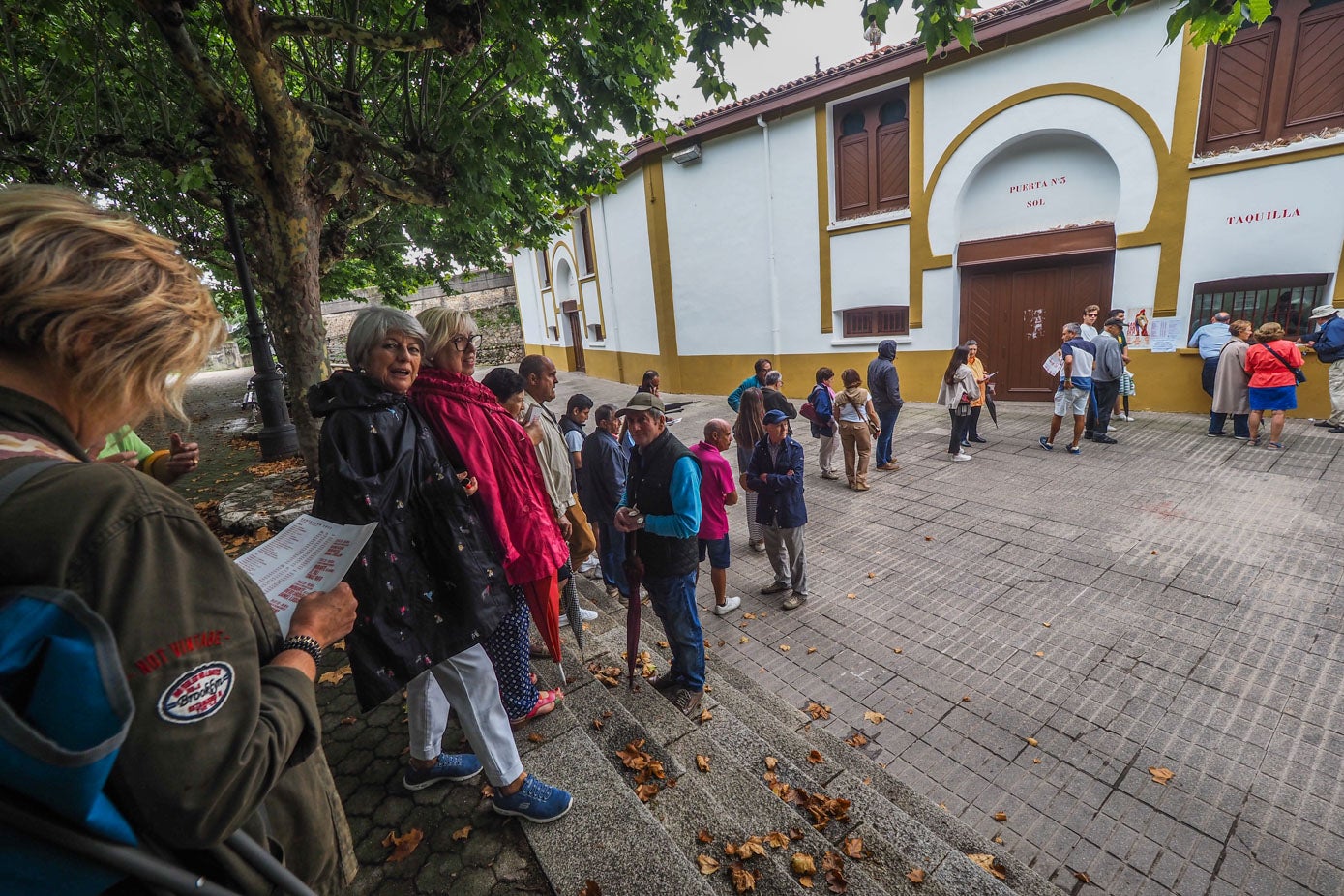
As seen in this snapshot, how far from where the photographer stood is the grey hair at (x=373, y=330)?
86.8 inches

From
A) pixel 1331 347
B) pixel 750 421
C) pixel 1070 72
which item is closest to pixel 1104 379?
pixel 1331 347

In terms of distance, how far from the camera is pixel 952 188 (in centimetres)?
1141

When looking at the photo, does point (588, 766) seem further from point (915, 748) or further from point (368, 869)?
point (915, 748)

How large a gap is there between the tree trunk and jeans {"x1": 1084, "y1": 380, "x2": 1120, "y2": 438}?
10.1 m

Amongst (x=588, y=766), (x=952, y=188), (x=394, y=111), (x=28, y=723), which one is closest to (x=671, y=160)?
(x=952, y=188)

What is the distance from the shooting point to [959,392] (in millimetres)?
8289

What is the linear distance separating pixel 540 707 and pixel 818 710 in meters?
1.79

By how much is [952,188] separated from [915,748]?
11.5m

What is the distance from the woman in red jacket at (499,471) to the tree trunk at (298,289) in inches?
139

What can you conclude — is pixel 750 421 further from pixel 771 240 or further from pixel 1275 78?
pixel 1275 78

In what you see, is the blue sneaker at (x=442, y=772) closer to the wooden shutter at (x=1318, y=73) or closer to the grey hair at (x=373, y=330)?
the grey hair at (x=373, y=330)

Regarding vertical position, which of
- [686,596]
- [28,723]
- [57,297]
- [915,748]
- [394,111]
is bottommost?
[915,748]

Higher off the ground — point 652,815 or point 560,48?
point 560,48

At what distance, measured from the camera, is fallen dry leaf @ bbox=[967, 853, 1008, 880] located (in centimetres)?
241
